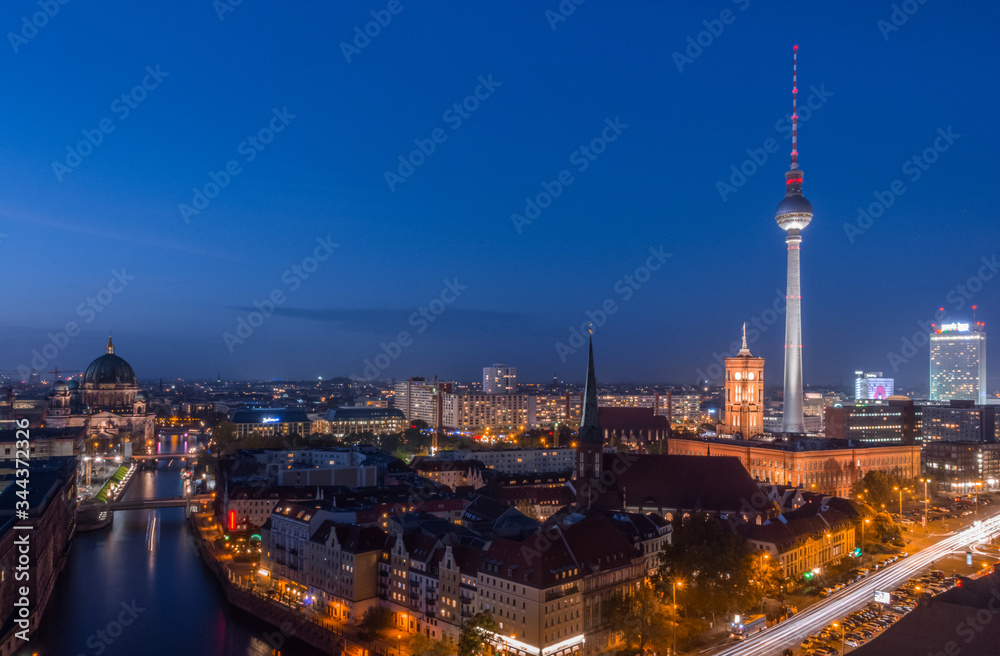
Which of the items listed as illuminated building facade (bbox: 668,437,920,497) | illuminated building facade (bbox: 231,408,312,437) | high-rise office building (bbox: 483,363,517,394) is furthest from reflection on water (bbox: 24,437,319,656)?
high-rise office building (bbox: 483,363,517,394)

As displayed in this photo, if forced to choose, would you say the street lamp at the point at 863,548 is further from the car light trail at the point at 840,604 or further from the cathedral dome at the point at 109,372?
the cathedral dome at the point at 109,372

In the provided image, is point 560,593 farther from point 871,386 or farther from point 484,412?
point 871,386

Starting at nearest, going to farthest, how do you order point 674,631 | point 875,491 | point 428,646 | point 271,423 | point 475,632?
point 475,632 → point 674,631 → point 428,646 → point 875,491 → point 271,423

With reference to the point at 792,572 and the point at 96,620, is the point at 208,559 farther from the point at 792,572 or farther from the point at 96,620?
the point at 792,572

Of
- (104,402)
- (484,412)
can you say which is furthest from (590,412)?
(104,402)

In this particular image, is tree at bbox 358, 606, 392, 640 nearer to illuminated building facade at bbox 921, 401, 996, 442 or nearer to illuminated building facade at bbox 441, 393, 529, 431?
illuminated building facade at bbox 921, 401, 996, 442

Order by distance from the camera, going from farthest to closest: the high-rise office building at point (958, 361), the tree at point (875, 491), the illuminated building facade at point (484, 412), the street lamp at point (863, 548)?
1. the high-rise office building at point (958, 361)
2. the illuminated building facade at point (484, 412)
3. the tree at point (875, 491)
4. the street lamp at point (863, 548)

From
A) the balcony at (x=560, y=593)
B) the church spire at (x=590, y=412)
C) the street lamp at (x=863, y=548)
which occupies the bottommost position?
the street lamp at (x=863, y=548)

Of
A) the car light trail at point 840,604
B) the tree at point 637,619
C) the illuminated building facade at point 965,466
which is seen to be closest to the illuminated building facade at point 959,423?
the illuminated building facade at point 965,466
